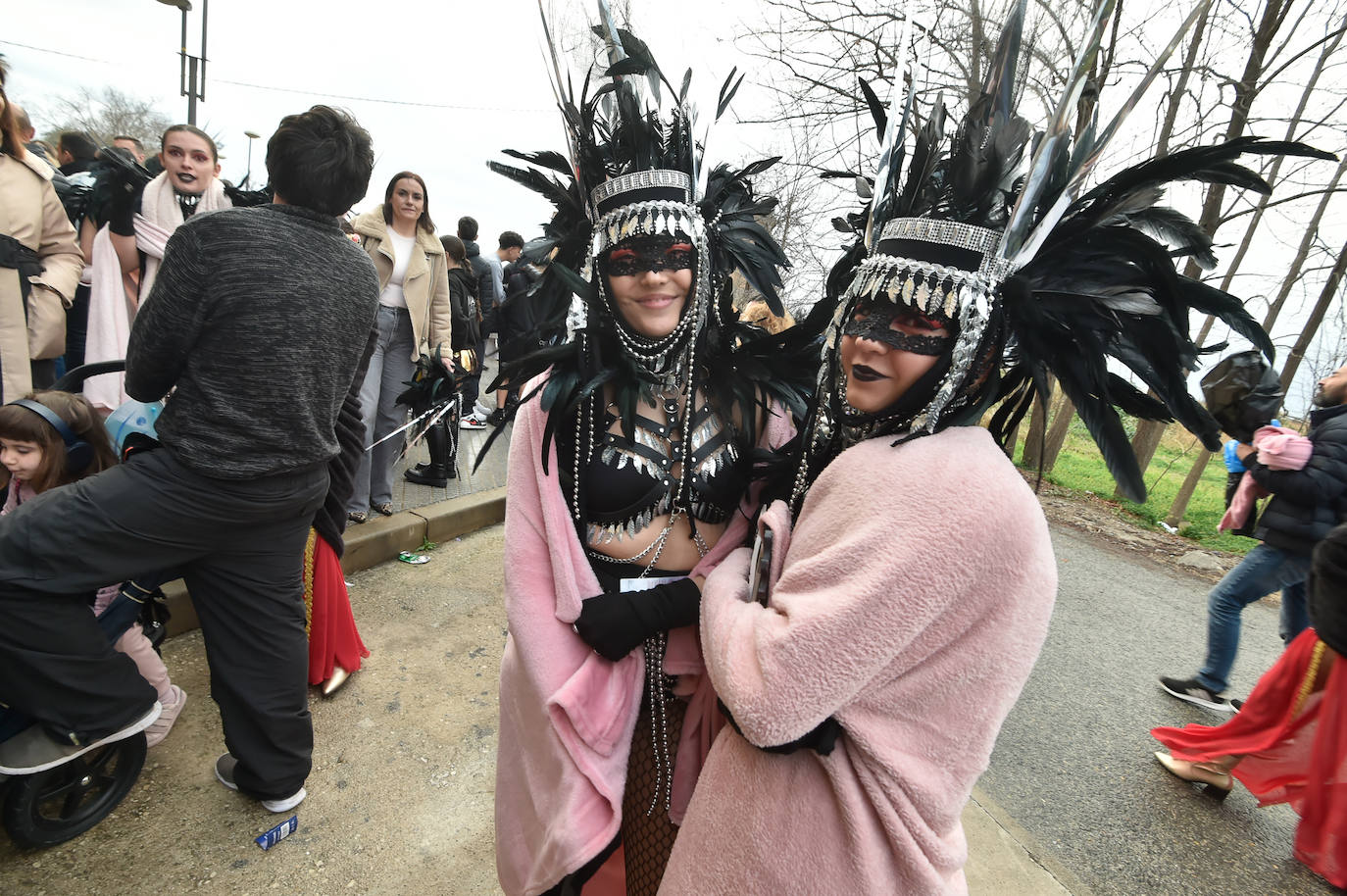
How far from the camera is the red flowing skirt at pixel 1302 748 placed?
2471 millimetres

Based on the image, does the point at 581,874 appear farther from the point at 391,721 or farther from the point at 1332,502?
the point at 1332,502

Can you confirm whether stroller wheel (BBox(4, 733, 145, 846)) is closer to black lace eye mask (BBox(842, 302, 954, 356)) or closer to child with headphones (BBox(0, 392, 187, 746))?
child with headphones (BBox(0, 392, 187, 746))

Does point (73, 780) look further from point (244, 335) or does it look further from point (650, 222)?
point (650, 222)

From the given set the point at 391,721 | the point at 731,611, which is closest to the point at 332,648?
the point at 391,721

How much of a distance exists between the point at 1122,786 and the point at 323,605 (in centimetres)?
384

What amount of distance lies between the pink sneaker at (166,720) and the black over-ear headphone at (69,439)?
91cm

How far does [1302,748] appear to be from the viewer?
2674 millimetres

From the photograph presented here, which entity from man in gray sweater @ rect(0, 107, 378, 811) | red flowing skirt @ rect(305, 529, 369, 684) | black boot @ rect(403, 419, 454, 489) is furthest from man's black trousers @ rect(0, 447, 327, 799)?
black boot @ rect(403, 419, 454, 489)

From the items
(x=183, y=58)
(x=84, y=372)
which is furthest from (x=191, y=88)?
(x=84, y=372)

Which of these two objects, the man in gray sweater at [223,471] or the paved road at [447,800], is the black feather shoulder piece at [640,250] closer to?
the man in gray sweater at [223,471]

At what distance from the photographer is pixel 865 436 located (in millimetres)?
1148

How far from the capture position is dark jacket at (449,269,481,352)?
5340mm

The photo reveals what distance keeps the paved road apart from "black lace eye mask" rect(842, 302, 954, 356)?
6.90 ft

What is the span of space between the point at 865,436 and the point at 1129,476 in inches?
17.0
